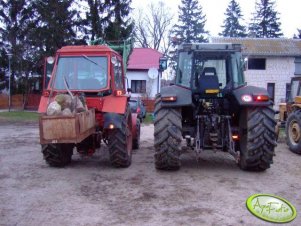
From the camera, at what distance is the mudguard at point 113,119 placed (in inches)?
306

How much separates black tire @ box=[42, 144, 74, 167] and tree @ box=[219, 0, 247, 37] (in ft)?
161

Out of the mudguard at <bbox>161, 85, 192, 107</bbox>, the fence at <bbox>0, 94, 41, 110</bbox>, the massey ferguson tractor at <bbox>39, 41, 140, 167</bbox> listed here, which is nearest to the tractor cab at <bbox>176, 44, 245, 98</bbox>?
the mudguard at <bbox>161, 85, 192, 107</bbox>

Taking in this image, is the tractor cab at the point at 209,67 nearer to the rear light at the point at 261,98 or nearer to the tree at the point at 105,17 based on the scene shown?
the rear light at the point at 261,98

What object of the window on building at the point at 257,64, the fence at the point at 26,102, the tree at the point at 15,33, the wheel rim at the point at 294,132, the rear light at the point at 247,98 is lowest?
the fence at the point at 26,102

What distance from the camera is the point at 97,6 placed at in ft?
89.0

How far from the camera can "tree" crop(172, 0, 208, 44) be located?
53.1 metres

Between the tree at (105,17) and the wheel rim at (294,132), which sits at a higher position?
the tree at (105,17)

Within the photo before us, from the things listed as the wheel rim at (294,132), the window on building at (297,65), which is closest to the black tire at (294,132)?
the wheel rim at (294,132)

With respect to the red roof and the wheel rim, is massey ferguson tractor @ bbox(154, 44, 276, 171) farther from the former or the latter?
the red roof

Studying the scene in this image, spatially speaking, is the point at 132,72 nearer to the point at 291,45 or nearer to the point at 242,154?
the point at 291,45

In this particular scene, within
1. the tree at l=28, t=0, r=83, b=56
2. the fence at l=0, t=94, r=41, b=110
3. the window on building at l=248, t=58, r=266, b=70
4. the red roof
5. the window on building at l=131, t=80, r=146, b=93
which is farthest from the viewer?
the window on building at l=131, t=80, r=146, b=93

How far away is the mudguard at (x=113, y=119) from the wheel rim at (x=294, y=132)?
5205 millimetres

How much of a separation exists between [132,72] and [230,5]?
2730 cm

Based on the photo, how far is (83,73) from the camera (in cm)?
845
